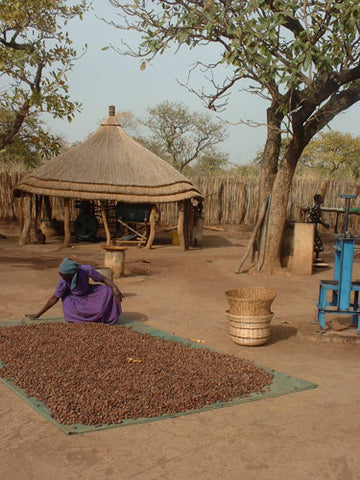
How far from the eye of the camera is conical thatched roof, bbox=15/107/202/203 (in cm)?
1439

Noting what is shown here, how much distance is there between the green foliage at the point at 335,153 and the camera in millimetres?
33312

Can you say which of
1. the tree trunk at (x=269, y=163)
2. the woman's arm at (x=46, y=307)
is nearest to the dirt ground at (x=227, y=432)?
the woman's arm at (x=46, y=307)

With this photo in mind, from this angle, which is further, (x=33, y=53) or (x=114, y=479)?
(x=33, y=53)

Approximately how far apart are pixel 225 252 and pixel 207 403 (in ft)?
34.0

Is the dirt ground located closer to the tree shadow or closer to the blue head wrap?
the tree shadow

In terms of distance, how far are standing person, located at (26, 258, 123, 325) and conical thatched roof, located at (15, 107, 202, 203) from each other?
8010 millimetres

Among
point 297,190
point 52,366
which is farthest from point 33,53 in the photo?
point 297,190

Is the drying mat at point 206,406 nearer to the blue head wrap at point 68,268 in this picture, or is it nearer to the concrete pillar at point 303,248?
the blue head wrap at point 68,268

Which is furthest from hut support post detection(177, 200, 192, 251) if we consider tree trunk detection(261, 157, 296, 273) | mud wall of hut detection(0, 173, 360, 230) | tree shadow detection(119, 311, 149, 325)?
tree shadow detection(119, 311, 149, 325)

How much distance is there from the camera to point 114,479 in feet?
10.2

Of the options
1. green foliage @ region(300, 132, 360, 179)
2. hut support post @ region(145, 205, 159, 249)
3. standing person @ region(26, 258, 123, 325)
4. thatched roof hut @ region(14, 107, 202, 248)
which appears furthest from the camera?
green foliage @ region(300, 132, 360, 179)

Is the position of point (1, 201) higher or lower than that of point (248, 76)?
A: lower

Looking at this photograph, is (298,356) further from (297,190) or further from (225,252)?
(297,190)

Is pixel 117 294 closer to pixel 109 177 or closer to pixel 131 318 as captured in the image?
pixel 131 318
